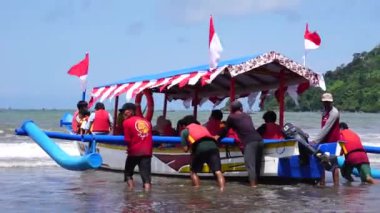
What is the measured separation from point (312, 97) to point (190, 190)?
268ft

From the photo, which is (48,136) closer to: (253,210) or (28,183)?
(28,183)

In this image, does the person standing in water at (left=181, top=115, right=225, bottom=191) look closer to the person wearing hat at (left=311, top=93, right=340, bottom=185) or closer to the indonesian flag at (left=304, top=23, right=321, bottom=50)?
the person wearing hat at (left=311, top=93, right=340, bottom=185)

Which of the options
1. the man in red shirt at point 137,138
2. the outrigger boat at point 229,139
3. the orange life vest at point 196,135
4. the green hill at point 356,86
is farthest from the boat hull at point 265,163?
the green hill at point 356,86

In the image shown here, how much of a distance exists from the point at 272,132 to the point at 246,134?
110 centimetres

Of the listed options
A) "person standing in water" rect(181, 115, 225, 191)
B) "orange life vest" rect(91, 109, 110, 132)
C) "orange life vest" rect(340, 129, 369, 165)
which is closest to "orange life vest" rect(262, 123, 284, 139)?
"orange life vest" rect(340, 129, 369, 165)

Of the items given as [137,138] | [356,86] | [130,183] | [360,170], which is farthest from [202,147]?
[356,86]

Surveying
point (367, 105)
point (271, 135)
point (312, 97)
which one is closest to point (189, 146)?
point (271, 135)

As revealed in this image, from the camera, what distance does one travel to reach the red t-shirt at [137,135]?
35.2 ft

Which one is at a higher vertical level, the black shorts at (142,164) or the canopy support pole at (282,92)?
the canopy support pole at (282,92)

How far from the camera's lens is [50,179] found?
1401cm

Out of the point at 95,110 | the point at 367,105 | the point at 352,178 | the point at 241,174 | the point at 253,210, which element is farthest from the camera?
the point at 367,105

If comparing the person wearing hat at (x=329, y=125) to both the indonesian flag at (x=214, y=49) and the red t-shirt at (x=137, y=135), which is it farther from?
the red t-shirt at (x=137, y=135)

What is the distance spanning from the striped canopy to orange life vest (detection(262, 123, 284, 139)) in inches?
40.2

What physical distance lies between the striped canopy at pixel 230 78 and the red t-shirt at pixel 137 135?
1.70 meters
